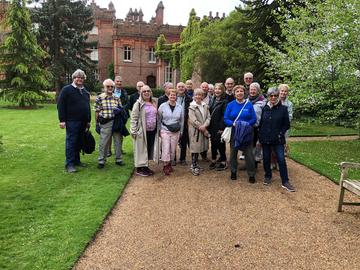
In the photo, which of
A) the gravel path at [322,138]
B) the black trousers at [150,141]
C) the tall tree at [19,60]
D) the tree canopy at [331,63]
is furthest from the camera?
the tall tree at [19,60]

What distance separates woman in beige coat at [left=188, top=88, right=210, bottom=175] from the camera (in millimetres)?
7488

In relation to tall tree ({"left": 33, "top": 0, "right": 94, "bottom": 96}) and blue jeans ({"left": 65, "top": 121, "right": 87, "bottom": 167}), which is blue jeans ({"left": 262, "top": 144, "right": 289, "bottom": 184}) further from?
tall tree ({"left": 33, "top": 0, "right": 94, "bottom": 96})

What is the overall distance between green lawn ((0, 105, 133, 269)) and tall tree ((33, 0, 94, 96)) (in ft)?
67.3

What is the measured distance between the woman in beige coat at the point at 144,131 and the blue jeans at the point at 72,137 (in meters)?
1.19

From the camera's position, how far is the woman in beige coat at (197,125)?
295 inches

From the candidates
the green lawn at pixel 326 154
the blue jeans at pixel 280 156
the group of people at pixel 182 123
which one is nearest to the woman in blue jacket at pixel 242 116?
the group of people at pixel 182 123

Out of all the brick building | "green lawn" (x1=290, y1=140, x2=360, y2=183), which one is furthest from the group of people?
the brick building

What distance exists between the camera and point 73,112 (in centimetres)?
737

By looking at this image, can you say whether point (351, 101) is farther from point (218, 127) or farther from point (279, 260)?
point (279, 260)

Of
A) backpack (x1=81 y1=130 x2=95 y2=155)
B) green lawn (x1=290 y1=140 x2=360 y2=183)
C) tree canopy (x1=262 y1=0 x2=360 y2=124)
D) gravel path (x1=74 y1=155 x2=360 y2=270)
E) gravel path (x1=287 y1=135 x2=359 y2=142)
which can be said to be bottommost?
gravel path (x1=74 y1=155 x2=360 y2=270)

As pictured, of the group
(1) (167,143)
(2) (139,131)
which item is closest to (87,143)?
(2) (139,131)

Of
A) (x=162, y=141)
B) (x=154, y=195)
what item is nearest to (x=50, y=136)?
(x=162, y=141)

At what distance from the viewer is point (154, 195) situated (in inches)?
244

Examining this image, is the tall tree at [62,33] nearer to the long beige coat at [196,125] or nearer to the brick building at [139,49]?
the brick building at [139,49]
